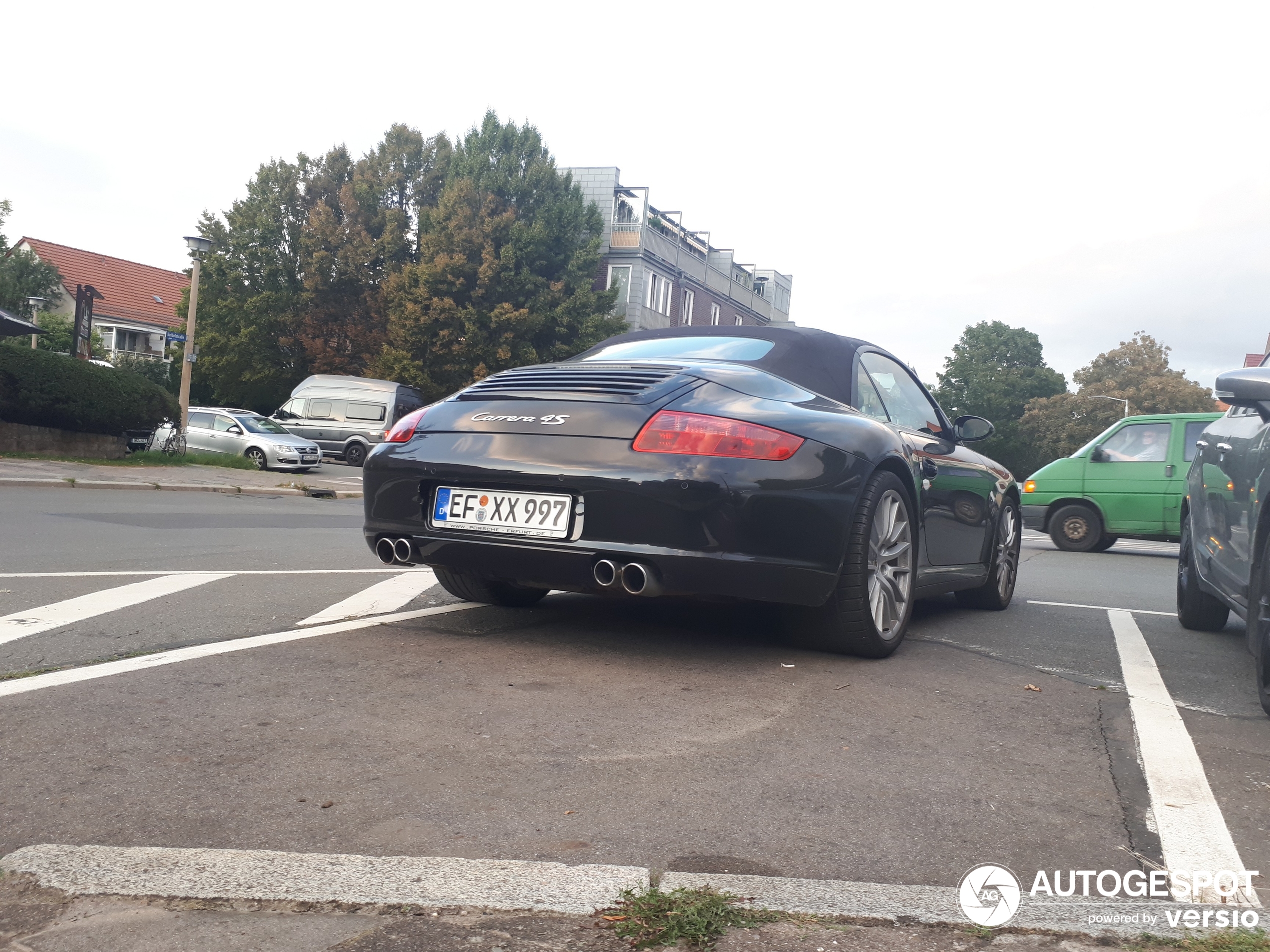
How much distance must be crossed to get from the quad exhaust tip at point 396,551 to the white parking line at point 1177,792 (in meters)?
2.67

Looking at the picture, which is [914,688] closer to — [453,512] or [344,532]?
[453,512]

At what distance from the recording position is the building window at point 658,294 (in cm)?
4775

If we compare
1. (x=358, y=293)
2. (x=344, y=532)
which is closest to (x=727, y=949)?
(x=344, y=532)

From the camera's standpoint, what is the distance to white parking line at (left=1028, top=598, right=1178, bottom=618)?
23.8 ft

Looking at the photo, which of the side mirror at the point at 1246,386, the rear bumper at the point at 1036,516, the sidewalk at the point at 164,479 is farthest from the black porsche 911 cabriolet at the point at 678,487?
the sidewalk at the point at 164,479

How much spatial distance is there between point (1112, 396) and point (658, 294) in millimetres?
36014

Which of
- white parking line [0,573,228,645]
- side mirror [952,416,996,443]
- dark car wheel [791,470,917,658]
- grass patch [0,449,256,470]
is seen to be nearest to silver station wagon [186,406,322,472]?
grass patch [0,449,256,470]

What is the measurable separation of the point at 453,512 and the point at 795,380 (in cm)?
155

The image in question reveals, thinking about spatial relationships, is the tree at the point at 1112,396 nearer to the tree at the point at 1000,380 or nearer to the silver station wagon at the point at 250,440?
the tree at the point at 1000,380

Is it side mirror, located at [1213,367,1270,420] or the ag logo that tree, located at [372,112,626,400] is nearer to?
side mirror, located at [1213,367,1270,420]

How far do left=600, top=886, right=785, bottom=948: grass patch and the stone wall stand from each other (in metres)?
18.6

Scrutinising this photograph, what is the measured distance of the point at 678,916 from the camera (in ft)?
6.67

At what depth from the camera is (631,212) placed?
1898 inches

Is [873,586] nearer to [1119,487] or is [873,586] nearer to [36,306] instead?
[1119,487]
